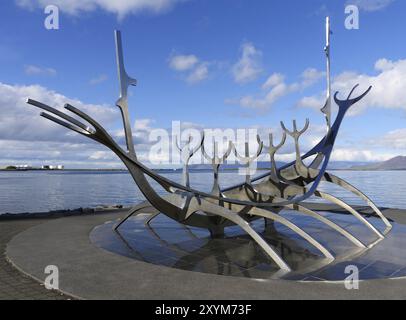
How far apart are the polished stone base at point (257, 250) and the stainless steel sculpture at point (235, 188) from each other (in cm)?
40

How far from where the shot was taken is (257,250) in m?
10.2

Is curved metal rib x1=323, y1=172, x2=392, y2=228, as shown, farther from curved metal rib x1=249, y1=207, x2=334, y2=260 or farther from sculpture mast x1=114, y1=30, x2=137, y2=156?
sculpture mast x1=114, y1=30, x2=137, y2=156

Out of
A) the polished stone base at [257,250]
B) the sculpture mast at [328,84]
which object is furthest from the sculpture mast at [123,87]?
the sculpture mast at [328,84]

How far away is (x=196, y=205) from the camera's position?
34.3 ft

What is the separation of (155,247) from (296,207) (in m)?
4.83

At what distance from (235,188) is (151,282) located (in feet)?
18.8

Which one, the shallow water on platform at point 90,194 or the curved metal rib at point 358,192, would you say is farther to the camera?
the shallow water on platform at point 90,194

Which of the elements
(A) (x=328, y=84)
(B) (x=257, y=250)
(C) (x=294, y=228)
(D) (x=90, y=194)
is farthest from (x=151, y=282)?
(D) (x=90, y=194)

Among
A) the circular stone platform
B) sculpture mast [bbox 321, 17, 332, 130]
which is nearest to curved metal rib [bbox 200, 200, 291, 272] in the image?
the circular stone platform

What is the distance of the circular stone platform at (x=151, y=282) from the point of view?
21.1 feet

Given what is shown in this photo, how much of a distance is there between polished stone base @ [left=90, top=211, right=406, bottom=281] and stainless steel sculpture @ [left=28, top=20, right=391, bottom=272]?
40cm

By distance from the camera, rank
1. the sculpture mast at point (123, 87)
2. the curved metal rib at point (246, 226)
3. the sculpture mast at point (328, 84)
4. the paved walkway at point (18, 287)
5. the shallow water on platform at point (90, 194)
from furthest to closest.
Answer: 1. the shallow water on platform at point (90, 194)
2. the sculpture mast at point (328, 84)
3. the sculpture mast at point (123, 87)
4. the curved metal rib at point (246, 226)
5. the paved walkway at point (18, 287)

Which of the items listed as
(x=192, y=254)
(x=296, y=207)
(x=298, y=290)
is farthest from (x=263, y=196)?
(x=298, y=290)

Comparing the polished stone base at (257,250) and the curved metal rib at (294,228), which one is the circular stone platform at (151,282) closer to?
the polished stone base at (257,250)
